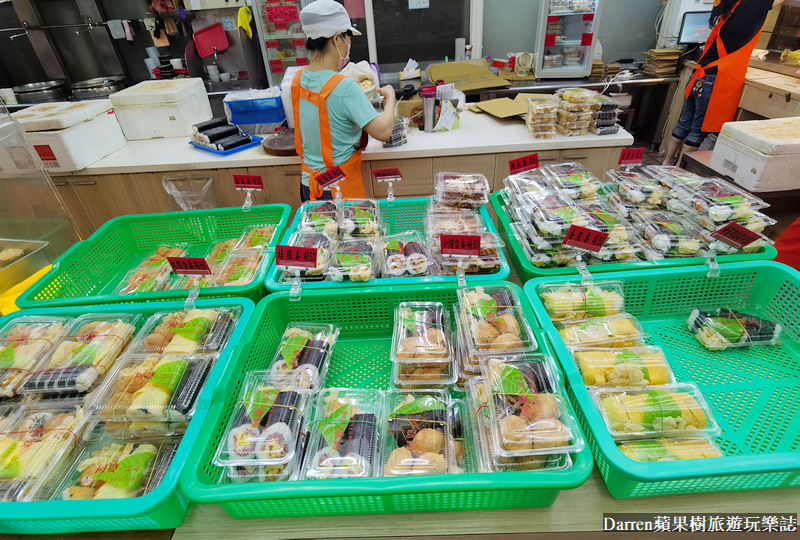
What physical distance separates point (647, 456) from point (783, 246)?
1.50m

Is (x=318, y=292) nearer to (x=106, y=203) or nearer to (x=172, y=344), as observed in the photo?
(x=172, y=344)

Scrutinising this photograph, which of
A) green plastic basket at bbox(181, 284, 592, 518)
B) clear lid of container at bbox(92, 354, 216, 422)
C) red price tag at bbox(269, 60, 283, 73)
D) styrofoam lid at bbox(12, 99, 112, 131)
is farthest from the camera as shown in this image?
red price tag at bbox(269, 60, 283, 73)

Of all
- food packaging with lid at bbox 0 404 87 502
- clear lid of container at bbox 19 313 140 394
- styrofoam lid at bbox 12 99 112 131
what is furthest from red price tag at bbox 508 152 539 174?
styrofoam lid at bbox 12 99 112 131

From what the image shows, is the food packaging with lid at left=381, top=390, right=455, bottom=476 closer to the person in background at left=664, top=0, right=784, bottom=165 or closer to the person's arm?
the person's arm

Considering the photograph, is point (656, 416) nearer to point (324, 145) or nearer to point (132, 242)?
point (324, 145)

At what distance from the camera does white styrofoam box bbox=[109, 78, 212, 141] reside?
3.34 metres

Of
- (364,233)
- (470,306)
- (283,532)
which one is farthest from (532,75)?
(283,532)

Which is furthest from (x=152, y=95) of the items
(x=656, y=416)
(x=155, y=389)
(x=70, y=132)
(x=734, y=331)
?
(x=734, y=331)

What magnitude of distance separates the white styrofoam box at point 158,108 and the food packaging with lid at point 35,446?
9.58 ft

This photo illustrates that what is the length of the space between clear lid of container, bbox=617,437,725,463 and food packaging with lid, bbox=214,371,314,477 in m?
0.86

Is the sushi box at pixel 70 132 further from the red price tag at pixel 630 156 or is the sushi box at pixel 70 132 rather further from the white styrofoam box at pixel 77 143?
the red price tag at pixel 630 156

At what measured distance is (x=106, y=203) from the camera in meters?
3.31

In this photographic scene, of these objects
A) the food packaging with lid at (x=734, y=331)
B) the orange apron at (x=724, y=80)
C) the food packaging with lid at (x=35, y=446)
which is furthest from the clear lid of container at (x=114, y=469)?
the orange apron at (x=724, y=80)

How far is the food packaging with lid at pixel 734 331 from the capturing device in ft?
4.68
